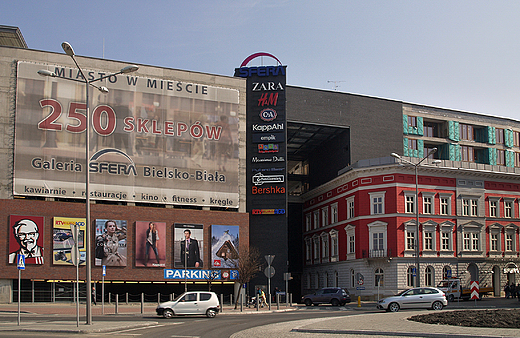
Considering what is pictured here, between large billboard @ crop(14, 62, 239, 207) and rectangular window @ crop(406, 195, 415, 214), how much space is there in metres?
18.9

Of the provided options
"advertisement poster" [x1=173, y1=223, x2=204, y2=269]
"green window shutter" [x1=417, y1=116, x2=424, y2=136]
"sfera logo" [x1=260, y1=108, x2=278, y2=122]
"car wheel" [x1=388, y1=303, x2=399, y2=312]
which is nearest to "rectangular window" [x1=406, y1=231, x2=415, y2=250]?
"sfera logo" [x1=260, y1=108, x2=278, y2=122]

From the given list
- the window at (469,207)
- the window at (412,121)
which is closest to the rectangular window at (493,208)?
the window at (469,207)

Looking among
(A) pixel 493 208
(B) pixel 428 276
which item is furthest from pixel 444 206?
(B) pixel 428 276

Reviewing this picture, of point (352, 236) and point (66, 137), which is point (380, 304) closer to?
point (352, 236)

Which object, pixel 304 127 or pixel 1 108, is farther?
pixel 304 127

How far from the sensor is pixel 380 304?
35250mm

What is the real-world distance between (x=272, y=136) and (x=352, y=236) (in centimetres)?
1494

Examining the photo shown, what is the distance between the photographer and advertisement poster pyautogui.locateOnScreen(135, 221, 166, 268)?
55.7 m

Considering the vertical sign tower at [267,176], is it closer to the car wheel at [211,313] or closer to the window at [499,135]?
the car wheel at [211,313]

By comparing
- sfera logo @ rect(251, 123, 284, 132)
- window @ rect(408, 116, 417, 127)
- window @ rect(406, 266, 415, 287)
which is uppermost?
window @ rect(408, 116, 417, 127)

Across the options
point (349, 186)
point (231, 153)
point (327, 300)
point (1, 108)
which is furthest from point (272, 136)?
point (1, 108)

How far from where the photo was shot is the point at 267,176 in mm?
63000

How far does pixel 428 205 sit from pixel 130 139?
33.0 metres

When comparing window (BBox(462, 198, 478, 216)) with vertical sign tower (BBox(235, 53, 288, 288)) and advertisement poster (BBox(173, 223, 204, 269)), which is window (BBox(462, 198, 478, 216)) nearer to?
vertical sign tower (BBox(235, 53, 288, 288))
